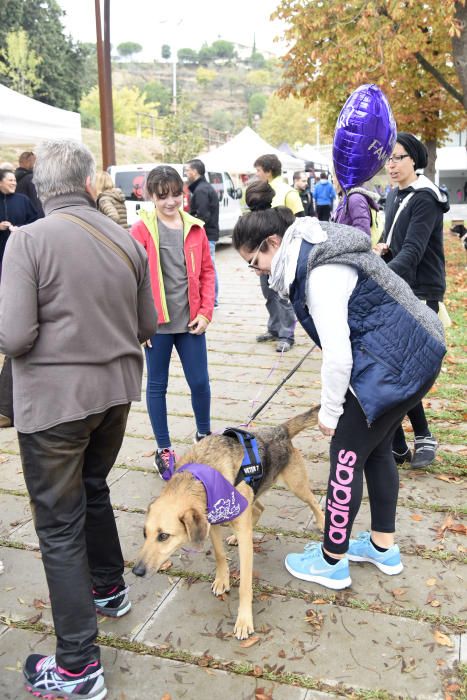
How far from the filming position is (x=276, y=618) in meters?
2.77

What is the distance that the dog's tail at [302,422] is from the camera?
10.5 feet

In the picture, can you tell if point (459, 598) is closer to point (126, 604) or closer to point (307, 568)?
point (307, 568)

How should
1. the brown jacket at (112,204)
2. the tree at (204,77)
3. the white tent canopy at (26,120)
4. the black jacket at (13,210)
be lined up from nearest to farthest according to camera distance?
the brown jacket at (112,204), the black jacket at (13,210), the white tent canopy at (26,120), the tree at (204,77)

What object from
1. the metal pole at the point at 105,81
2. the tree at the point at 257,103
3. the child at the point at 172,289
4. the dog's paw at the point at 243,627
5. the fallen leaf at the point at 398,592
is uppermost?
the tree at the point at 257,103

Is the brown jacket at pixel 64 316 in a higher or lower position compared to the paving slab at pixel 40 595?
higher

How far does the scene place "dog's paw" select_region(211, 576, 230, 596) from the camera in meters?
2.95

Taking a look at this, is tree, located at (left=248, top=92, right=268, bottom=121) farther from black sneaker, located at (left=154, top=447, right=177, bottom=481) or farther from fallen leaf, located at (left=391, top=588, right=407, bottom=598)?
fallen leaf, located at (left=391, top=588, right=407, bottom=598)

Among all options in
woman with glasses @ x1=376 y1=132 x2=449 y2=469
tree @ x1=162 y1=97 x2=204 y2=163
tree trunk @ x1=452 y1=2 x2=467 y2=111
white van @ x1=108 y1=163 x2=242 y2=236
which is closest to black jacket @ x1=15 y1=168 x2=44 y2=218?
white van @ x1=108 y1=163 x2=242 y2=236

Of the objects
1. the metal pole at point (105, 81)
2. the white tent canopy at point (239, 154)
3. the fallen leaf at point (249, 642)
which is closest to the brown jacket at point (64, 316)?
the fallen leaf at point (249, 642)

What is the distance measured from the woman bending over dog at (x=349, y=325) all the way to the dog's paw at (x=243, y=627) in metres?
0.64

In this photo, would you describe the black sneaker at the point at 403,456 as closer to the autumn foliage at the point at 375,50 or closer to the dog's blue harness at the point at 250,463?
the dog's blue harness at the point at 250,463

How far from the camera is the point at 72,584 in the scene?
88.7 inches

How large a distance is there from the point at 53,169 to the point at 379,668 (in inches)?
92.4

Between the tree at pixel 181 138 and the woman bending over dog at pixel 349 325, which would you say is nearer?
the woman bending over dog at pixel 349 325
